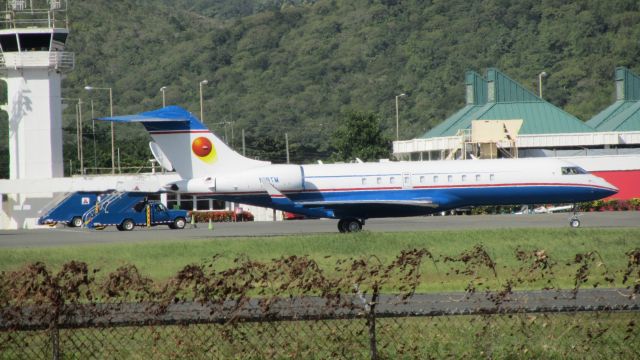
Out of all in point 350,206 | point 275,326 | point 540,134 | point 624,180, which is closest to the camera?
point 275,326

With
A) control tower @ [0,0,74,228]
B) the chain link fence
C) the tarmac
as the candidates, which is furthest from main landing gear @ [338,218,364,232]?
control tower @ [0,0,74,228]

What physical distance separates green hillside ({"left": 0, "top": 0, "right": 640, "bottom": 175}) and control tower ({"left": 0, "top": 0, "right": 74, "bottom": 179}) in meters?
62.6

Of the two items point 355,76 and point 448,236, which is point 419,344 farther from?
point 355,76

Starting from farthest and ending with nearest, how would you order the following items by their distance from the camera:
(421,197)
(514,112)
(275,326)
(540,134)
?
(514,112) < (540,134) < (421,197) < (275,326)

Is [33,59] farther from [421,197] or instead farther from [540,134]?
[421,197]

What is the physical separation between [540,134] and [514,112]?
8334 mm

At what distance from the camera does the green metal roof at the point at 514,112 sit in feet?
253

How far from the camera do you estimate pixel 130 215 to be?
51.1m

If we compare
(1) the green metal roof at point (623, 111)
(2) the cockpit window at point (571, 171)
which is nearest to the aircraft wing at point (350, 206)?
(2) the cockpit window at point (571, 171)

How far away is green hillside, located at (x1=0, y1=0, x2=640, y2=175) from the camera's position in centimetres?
14238

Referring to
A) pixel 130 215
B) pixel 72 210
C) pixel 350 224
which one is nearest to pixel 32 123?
pixel 72 210

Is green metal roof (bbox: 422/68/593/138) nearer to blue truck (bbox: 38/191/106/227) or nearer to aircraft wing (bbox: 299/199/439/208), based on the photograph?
blue truck (bbox: 38/191/106/227)

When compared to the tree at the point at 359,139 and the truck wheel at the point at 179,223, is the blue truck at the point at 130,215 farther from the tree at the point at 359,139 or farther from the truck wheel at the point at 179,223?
the tree at the point at 359,139

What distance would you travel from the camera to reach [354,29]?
172 m
